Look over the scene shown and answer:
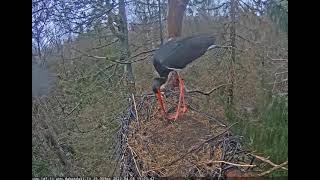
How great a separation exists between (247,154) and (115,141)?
66cm

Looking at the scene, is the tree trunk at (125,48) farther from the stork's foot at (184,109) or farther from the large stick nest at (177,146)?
the stork's foot at (184,109)

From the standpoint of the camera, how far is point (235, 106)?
2.18 metres

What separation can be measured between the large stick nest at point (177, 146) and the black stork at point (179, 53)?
5.0 inches

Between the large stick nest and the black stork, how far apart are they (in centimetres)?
13

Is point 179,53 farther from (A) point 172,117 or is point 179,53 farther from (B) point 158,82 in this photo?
(A) point 172,117

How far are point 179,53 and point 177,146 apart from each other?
46 cm

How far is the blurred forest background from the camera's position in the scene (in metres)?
2.16

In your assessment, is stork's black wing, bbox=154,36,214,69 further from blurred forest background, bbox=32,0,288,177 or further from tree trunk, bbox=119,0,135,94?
tree trunk, bbox=119,0,135,94

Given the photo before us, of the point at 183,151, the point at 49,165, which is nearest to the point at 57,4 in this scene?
the point at 49,165
